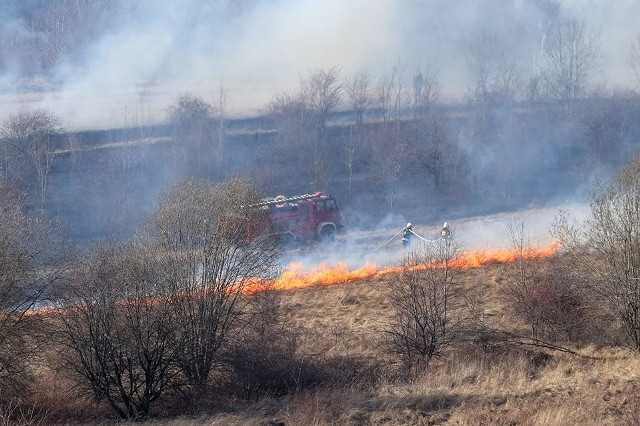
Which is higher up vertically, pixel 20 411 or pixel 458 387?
pixel 458 387

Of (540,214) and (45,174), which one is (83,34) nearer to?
(45,174)

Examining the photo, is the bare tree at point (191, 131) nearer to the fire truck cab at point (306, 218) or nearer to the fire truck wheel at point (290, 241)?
the fire truck cab at point (306, 218)

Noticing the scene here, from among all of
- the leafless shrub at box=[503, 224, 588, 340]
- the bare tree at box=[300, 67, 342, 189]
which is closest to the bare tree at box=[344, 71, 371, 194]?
the bare tree at box=[300, 67, 342, 189]

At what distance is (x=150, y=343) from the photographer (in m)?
13.7

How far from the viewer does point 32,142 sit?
33625 mm

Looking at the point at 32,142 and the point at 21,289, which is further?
the point at 32,142

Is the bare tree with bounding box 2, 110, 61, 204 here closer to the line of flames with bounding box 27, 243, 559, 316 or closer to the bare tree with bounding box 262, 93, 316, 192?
the bare tree with bounding box 262, 93, 316, 192

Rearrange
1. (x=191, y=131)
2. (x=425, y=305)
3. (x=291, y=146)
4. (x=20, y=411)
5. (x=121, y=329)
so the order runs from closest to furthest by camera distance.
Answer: (x=20, y=411) < (x=121, y=329) < (x=425, y=305) < (x=191, y=131) < (x=291, y=146)

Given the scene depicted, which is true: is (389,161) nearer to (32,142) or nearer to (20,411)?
(32,142)

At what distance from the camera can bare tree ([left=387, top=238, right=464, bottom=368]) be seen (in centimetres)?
1557

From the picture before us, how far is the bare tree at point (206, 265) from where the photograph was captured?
46.9 feet

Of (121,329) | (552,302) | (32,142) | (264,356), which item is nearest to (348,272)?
(552,302)

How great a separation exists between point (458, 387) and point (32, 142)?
2673 centimetres

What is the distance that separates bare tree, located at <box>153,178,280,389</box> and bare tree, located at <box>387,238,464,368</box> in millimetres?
3057
